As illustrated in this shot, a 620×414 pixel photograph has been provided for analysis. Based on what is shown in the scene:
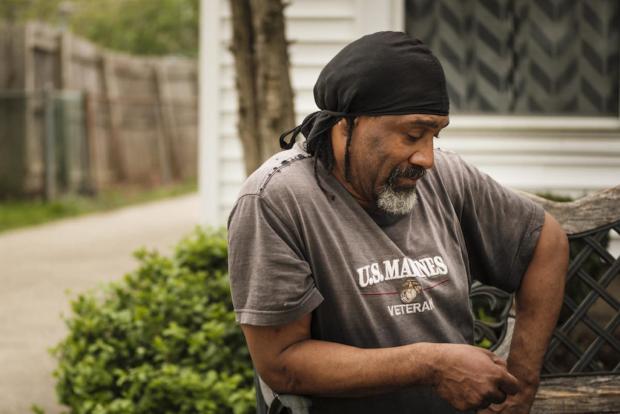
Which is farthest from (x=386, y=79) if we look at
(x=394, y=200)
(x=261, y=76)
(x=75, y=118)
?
(x=75, y=118)

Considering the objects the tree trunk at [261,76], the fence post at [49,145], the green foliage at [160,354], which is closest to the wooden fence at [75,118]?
the fence post at [49,145]

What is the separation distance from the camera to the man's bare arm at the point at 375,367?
2.15 m

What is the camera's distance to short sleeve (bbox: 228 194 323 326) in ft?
7.06

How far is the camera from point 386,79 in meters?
2.20

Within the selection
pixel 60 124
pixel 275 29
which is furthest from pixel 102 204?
pixel 275 29

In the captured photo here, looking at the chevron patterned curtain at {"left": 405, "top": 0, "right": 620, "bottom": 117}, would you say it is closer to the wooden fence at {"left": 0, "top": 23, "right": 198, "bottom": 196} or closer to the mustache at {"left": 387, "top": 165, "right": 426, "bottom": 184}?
the mustache at {"left": 387, "top": 165, "right": 426, "bottom": 184}

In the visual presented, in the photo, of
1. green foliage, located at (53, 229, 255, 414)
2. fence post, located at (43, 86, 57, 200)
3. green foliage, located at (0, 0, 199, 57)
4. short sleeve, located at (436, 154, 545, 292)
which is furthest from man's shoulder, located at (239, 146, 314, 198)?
green foliage, located at (0, 0, 199, 57)

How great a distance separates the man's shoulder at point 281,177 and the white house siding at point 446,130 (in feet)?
13.4

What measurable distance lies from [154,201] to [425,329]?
1370 centimetres

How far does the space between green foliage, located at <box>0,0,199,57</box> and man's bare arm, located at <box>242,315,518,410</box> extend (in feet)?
87.5

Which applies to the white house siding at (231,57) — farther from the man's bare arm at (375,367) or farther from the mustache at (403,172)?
the man's bare arm at (375,367)

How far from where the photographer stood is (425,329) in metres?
2.33

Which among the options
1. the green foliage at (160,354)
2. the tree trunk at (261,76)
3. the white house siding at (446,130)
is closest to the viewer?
the green foliage at (160,354)

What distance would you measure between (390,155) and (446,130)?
4178 millimetres
